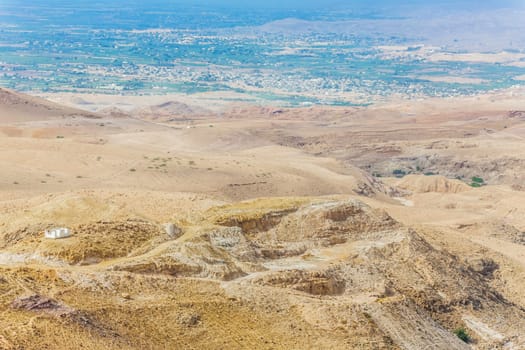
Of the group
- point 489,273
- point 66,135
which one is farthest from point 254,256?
point 66,135

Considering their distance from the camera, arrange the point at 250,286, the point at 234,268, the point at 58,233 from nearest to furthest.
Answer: the point at 250,286 < the point at 234,268 < the point at 58,233

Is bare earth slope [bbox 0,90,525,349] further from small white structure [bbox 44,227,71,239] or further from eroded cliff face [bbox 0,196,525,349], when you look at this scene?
small white structure [bbox 44,227,71,239]

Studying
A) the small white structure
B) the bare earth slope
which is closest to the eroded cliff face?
the bare earth slope

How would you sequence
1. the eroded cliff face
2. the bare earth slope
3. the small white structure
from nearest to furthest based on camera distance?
1. the eroded cliff face
2. the bare earth slope
3. the small white structure

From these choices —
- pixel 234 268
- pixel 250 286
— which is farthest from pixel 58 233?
pixel 250 286

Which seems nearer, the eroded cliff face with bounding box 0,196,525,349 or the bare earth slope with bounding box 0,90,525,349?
the eroded cliff face with bounding box 0,196,525,349

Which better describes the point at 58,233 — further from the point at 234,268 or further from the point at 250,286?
the point at 250,286

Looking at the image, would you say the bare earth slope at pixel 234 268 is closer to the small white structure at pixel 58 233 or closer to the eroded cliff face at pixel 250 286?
the eroded cliff face at pixel 250 286

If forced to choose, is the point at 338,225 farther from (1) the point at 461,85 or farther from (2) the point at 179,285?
(1) the point at 461,85
